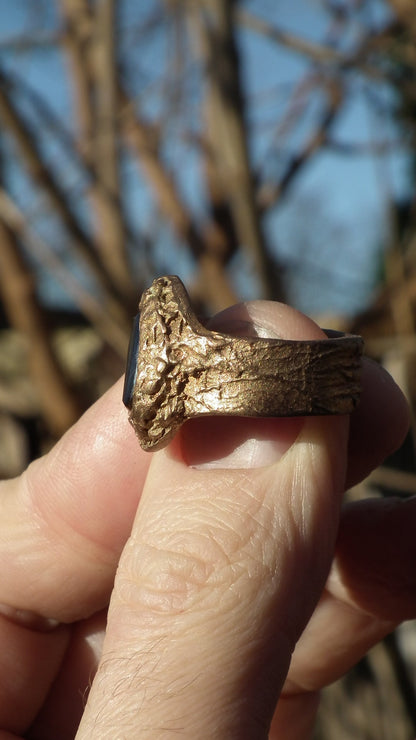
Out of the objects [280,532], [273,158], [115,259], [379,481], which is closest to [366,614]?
[280,532]

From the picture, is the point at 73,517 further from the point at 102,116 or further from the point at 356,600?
the point at 102,116

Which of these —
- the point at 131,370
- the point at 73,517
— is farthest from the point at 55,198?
the point at 131,370

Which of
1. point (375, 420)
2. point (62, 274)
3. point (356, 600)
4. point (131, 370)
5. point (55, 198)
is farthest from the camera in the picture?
point (55, 198)

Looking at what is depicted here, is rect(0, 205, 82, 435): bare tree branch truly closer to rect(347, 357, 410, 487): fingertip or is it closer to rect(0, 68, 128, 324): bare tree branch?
rect(0, 68, 128, 324): bare tree branch

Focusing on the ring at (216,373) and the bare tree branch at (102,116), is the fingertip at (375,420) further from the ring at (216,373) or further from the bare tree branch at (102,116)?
the bare tree branch at (102,116)

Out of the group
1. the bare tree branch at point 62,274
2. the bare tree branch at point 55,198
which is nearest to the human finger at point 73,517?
the bare tree branch at point 62,274

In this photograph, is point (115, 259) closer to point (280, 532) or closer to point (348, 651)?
point (348, 651)
